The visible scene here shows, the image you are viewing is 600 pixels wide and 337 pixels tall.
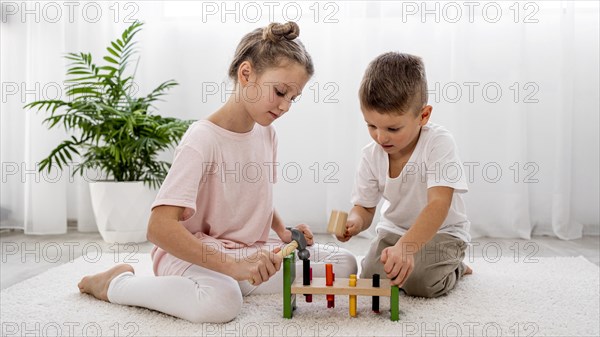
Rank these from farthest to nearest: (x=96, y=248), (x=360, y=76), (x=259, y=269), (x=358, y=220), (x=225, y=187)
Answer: (x=360, y=76) < (x=96, y=248) < (x=358, y=220) < (x=225, y=187) < (x=259, y=269)

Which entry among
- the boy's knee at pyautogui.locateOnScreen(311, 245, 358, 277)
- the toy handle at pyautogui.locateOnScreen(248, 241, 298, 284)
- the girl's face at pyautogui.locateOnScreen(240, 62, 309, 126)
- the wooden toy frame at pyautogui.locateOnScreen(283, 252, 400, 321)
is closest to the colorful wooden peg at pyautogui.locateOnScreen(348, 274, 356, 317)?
the wooden toy frame at pyautogui.locateOnScreen(283, 252, 400, 321)

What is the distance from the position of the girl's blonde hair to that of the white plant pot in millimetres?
1082

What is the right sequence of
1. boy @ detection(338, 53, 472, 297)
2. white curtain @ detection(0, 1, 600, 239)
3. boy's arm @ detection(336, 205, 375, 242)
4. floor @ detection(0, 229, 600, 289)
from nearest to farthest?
boy @ detection(338, 53, 472, 297) < boy's arm @ detection(336, 205, 375, 242) < floor @ detection(0, 229, 600, 289) < white curtain @ detection(0, 1, 600, 239)

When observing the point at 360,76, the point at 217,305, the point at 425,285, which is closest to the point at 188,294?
the point at 217,305

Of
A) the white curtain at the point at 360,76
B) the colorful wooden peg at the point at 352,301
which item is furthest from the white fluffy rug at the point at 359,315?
the white curtain at the point at 360,76

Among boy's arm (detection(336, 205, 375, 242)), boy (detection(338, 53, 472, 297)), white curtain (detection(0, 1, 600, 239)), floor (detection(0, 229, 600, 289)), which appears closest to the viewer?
boy (detection(338, 53, 472, 297))

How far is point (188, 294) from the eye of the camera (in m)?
1.31

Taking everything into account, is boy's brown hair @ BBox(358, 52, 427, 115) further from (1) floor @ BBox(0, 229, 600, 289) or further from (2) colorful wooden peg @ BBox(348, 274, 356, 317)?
(1) floor @ BBox(0, 229, 600, 289)

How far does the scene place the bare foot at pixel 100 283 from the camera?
1.46 metres

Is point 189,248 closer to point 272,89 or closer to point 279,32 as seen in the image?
point 272,89

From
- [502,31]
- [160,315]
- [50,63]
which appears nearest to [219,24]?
[50,63]

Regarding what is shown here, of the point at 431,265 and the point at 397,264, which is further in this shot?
the point at 431,265

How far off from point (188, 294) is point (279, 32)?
0.57 metres

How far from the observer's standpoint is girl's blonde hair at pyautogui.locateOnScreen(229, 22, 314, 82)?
4.54 feet
